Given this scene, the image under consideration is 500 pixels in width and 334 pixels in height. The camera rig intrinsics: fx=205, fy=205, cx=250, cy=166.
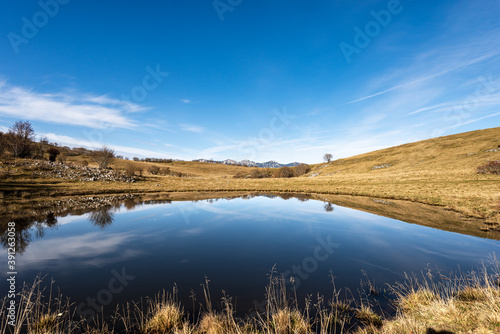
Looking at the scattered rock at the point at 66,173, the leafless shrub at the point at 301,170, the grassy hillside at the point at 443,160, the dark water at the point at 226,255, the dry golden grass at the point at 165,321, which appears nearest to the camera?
the dry golden grass at the point at 165,321

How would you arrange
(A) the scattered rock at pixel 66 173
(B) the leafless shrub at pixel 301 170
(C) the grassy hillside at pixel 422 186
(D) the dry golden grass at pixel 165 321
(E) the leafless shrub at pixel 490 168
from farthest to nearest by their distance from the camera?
(B) the leafless shrub at pixel 301 170
(A) the scattered rock at pixel 66 173
(E) the leafless shrub at pixel 490 168
(C) the grassy hillside at pixel 422 186
(D) the dry golden grass at pixel 165 321

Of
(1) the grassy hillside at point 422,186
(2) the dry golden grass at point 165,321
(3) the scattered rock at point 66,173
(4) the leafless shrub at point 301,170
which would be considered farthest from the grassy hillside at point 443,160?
(3) the scattered rock at point 66,173

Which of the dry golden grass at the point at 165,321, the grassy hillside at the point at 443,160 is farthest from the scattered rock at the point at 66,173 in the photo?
the grassy hillside at the point at 443,160

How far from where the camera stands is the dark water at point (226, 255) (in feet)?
30.6

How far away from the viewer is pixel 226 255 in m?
13.0

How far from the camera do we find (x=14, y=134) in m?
58.2

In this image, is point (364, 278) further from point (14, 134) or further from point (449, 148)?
point (449, 148)

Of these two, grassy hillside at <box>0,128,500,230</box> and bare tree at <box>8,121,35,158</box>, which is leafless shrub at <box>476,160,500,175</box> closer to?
grassy hillside at <box>0,128,500,230</box>

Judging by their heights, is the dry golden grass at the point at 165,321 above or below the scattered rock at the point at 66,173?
below

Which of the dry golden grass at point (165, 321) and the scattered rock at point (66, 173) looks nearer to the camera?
the dry golden grass at point (165, 321)

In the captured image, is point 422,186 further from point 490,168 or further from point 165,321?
point 165,321

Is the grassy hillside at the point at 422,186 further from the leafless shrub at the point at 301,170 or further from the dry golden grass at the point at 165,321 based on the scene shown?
the leafless shrub at the point at 301,170

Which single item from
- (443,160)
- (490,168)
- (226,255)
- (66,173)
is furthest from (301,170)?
(226,255)

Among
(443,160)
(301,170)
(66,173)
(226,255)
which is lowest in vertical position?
(226,255)
